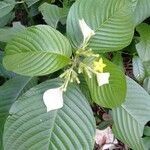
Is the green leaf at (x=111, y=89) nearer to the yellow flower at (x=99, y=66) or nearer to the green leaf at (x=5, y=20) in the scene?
the yellow flower at (x=99, y=66)

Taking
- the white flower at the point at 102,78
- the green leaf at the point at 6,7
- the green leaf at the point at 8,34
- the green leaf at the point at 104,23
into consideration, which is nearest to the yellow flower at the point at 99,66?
the white flower at the point at 102,78

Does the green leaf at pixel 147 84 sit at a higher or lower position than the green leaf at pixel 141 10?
lower

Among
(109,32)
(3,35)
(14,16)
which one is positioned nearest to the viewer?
(109,32)

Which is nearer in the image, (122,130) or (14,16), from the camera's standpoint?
(122,130)

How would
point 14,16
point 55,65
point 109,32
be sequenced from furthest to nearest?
point 14,16, point 109,32, point 55,65

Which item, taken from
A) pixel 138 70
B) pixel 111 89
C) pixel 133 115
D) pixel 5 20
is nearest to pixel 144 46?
pixel 138 70

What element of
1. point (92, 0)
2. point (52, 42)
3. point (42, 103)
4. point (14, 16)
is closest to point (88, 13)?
point (92, 0)

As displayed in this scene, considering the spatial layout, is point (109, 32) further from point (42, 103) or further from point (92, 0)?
point (42, 103)
